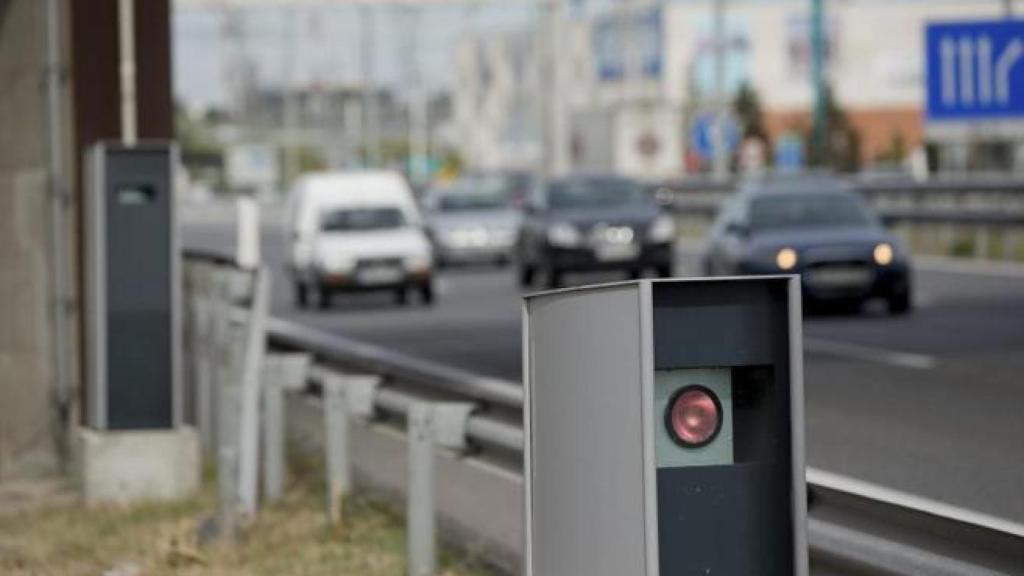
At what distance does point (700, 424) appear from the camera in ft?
16.3

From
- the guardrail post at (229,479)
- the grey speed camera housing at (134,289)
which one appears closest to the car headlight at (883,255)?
the grey speed camera housing at (134,289)

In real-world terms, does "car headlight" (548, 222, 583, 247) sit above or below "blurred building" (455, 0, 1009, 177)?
below

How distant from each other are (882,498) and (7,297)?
8.69 meters

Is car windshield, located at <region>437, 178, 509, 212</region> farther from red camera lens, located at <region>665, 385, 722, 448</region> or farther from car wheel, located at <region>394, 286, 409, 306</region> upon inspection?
red camera lens, located at <region>665, 385, 722, 448</region>

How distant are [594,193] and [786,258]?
1030 cm

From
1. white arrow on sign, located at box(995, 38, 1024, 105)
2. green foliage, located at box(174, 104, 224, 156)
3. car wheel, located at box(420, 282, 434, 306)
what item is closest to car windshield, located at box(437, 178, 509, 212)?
white arrow on sign, located at box(995, 38, 1024, 105)

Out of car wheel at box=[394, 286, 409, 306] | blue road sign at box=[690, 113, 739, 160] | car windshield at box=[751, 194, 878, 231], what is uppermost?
blue road sign at box=[690, 113, 739, 160]

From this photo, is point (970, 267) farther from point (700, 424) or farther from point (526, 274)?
point (700, 424)

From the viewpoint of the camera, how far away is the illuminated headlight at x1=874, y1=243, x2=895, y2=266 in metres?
26.3

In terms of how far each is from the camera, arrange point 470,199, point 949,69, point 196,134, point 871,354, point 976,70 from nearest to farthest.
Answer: point 871,354 < point 976,70 < point 949,69 < point 470,199 < point 196,134

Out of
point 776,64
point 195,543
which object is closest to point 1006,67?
point 195,543

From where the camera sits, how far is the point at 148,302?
1202 cm

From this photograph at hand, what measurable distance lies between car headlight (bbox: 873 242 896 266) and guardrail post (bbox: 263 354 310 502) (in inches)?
593

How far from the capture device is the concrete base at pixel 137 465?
11.9m
